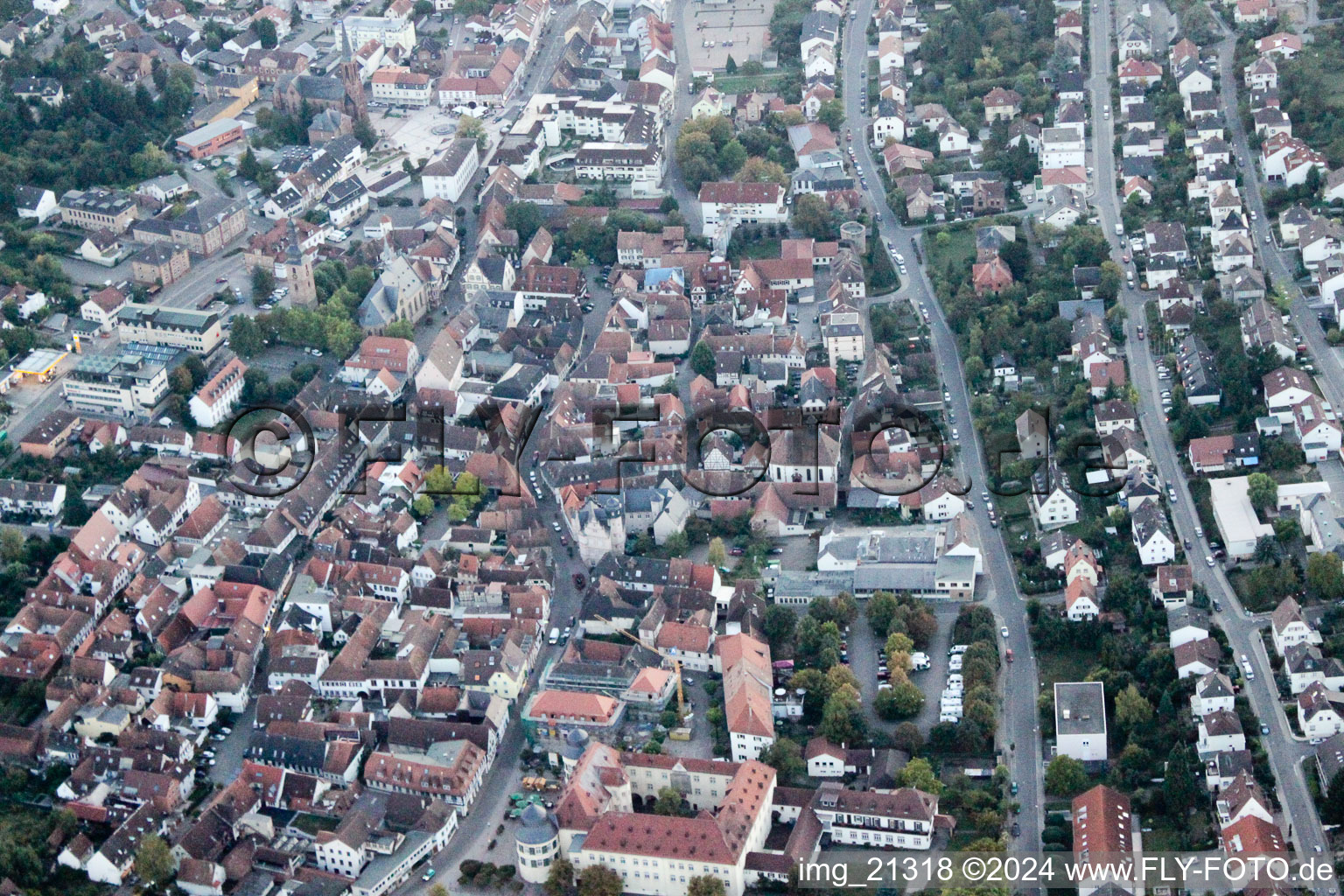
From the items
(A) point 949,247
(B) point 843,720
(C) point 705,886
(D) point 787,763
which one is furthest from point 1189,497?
(C) point 705,886

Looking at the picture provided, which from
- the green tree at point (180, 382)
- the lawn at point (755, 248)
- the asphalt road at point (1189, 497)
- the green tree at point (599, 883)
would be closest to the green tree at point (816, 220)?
the lawn at point (755, 248)

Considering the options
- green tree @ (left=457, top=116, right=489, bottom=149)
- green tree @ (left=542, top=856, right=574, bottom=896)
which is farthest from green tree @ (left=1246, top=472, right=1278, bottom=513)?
green tree @ (left=457, top=116, right=489, bottom=149)

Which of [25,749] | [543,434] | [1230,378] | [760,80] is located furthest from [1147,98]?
[25,749]

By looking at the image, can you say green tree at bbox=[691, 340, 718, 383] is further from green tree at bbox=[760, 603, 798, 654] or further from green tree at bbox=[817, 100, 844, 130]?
green tree at bbox=[817, 100, 844, 130]

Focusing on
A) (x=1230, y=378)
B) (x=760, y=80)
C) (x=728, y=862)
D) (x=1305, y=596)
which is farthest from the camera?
(x=760, y=80)

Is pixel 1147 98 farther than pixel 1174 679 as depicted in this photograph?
Yes

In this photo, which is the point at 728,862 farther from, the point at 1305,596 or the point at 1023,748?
the point at 1305,596
